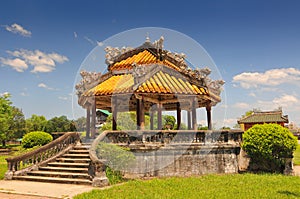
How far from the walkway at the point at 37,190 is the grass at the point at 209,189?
3.10 ft

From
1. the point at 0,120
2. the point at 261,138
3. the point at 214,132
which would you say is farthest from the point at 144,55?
the point at 0,120

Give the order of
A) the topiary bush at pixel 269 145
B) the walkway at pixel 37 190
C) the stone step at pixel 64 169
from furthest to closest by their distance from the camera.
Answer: the topiary bush at pixel 269 145, the stone step at pixel 64 169, the walkway at pixel 37 190

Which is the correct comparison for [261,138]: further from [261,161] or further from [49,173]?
[49,173]

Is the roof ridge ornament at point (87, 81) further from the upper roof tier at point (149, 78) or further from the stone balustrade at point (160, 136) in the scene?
the stone balustrade at point (160, 136)

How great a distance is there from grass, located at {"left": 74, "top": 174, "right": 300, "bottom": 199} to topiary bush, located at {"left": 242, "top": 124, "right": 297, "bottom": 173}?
194 cm

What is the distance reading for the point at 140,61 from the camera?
53.9 ft

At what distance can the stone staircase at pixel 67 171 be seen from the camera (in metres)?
11.3

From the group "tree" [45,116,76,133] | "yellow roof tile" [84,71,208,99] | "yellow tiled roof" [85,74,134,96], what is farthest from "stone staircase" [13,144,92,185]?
"tree" [45,116,76,133]

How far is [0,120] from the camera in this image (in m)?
42.1

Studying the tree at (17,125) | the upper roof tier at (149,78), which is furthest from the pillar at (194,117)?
the tree at (17,125)

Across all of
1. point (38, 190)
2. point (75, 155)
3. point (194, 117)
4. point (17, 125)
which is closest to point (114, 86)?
point (75, 155)

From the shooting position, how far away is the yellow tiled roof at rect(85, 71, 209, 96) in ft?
44.3

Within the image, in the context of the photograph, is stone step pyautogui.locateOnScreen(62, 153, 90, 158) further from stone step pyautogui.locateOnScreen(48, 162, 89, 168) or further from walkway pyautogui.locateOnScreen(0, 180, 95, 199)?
walkway pyautogui.locateOnScreen(0, 180, 95, 199)

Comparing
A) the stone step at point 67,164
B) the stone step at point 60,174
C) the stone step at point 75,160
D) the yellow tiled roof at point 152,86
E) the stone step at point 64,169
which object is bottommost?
the stone step at point 60,174
